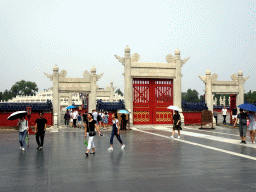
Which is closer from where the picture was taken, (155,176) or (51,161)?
(155,176)

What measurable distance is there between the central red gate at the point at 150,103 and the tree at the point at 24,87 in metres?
78.7

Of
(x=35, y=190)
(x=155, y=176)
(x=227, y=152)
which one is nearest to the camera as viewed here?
(x=35, y=190)

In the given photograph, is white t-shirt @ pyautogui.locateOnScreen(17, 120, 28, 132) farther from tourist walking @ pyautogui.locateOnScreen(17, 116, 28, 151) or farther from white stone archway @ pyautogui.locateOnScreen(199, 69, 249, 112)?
white stone archway @ pyautogui.locateOnScreen(199, 69, 249, 112)

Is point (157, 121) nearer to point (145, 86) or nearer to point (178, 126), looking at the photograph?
point (145, 86)

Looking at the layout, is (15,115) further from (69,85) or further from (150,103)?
(150,103)

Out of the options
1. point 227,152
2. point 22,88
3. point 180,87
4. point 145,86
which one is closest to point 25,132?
point 227,152

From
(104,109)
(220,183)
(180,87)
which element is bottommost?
(220,183)

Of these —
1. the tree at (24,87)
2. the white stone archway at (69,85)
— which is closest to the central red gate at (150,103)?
the white stone archway at (69,85)

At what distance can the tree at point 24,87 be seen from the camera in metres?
98.7

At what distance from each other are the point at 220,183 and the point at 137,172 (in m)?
2.16

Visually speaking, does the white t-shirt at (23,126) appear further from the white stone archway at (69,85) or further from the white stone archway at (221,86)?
the white stone archway at (221,86)

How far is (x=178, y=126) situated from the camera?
1744 centimetres

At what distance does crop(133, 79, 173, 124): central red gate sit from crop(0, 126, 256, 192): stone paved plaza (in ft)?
43.8

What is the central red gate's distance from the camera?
26234mm
